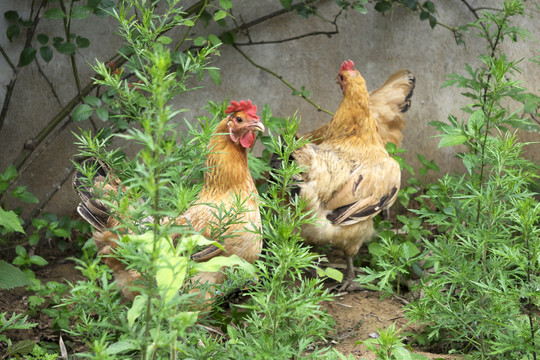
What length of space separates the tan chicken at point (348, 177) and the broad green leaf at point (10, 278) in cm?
168

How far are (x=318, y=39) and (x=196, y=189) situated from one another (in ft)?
10.5

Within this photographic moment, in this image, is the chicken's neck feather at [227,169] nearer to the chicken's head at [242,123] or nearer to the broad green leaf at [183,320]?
the chicken's head at [242,123]

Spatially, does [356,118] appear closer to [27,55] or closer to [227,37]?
[227,37]

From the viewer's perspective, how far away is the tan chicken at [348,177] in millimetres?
3850

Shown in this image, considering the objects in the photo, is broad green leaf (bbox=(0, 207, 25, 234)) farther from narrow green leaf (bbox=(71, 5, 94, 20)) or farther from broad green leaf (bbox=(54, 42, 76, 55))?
narrow green leaf (bbox=(71, 5, 94, 20))

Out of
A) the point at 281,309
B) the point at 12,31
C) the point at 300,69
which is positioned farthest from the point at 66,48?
the point at 281,309

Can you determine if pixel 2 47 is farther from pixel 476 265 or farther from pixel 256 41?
pixel 476 265

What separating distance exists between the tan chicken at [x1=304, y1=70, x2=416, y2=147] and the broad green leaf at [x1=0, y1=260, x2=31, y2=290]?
2355mm

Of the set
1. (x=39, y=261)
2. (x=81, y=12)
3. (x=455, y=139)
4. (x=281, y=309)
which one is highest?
(x=81, y=12)

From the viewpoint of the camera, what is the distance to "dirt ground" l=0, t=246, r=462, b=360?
326 cm

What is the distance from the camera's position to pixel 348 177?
13.0 feet

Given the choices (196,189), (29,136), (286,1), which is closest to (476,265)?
(196,189)

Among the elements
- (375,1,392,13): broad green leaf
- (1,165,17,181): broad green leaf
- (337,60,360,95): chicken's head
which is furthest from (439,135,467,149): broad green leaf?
(1,165,17,181): broad green leaf

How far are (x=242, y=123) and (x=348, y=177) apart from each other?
110cm
